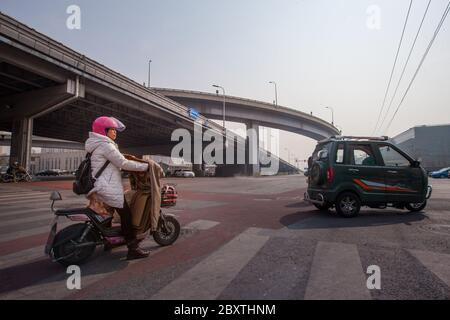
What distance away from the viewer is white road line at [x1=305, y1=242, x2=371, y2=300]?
287cm

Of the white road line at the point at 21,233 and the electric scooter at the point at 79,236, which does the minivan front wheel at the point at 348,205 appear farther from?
the white road line at the point at 21,233

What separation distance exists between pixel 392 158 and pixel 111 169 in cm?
719

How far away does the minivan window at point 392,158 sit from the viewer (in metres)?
7.68

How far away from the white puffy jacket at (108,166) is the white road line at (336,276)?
264cm

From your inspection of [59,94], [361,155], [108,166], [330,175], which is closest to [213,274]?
[108,166]

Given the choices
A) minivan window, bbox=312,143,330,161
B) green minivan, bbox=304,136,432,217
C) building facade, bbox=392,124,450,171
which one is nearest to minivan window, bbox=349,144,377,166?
green minivan, bbox=304,136,432,217

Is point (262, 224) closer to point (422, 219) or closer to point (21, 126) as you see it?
point (422, 219)

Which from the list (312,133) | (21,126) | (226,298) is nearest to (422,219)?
(226,298)

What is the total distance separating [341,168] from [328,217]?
130 centimetres

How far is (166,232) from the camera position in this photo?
478 centimetres

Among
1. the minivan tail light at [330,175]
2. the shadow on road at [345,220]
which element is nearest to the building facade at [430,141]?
the shadow on road at [345,220]

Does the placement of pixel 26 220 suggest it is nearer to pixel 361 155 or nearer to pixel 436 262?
pixel 436 262

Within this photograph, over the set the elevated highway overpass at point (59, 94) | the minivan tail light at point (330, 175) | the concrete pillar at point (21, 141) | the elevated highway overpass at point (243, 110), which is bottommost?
the minivan tail light at point (330, 175)

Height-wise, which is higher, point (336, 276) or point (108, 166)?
point (108, 166)
